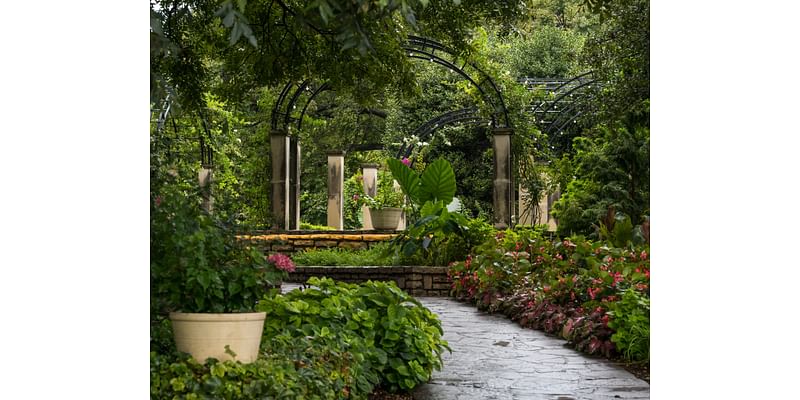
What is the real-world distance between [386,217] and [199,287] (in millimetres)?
10856

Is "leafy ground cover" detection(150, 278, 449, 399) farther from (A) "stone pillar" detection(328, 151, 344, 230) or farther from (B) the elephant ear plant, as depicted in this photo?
(A) "stone pillar" detection(328, 151, 344, 230)

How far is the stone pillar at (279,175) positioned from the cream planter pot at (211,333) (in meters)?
10.2

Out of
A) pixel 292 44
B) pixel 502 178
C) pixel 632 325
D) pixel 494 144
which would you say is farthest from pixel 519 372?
pixel 494 144

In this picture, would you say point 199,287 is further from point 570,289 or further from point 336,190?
point 336,190

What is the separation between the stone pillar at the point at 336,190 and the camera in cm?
1605

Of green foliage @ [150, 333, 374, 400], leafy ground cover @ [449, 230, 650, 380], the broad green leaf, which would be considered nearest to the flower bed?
leafy ground cover @ [449, 230, 650, 380]

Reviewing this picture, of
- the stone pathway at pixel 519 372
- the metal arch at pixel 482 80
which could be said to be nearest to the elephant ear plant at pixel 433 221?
the metal arch at pixel 482 80
